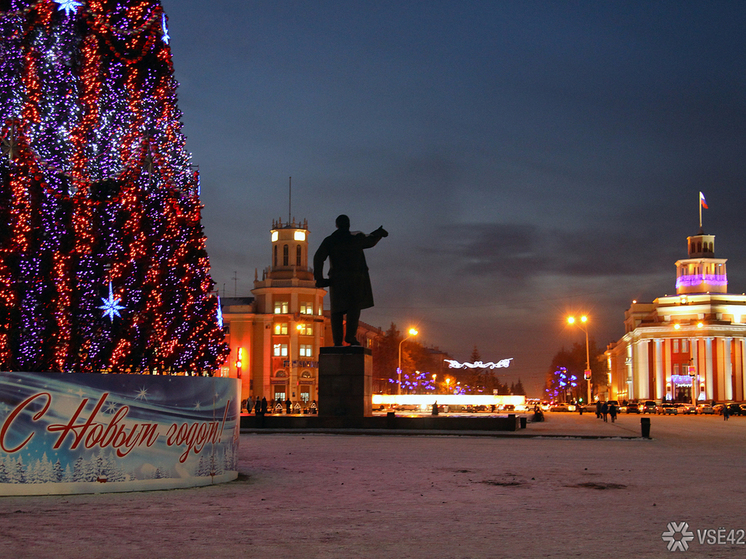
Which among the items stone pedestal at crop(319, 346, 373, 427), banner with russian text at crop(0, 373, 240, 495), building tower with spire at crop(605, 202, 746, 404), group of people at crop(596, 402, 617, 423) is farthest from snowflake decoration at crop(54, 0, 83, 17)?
building tower with spire at crop(605, 202, 746, 404)

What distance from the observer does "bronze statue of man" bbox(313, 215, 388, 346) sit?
30688 millimetres

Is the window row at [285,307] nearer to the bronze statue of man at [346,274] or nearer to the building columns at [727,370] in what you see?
the bronze statue of man at [346,274]

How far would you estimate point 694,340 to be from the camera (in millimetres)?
136000

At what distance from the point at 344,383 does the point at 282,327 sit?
69466 mm

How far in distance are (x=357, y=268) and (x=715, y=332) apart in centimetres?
11930

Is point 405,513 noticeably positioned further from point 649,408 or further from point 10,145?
point 649,408

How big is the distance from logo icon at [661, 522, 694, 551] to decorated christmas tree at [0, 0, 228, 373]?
10001 millimetres

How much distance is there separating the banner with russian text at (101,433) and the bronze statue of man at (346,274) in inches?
653

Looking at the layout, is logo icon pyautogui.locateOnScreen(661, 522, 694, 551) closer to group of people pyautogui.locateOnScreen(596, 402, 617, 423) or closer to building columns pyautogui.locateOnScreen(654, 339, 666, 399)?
group of people pyautogui.locateOnScreen(596, 402, 617, 423)

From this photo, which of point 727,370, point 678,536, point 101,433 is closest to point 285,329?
point 727,370

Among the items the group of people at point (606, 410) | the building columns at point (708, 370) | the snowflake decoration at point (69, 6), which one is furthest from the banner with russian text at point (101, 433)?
the building columns at point (708, 370)

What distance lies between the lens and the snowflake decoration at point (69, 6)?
15.7 metres

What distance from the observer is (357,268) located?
1211 inches

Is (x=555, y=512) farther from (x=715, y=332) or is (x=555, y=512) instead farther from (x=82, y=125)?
(x=715, y=332)
